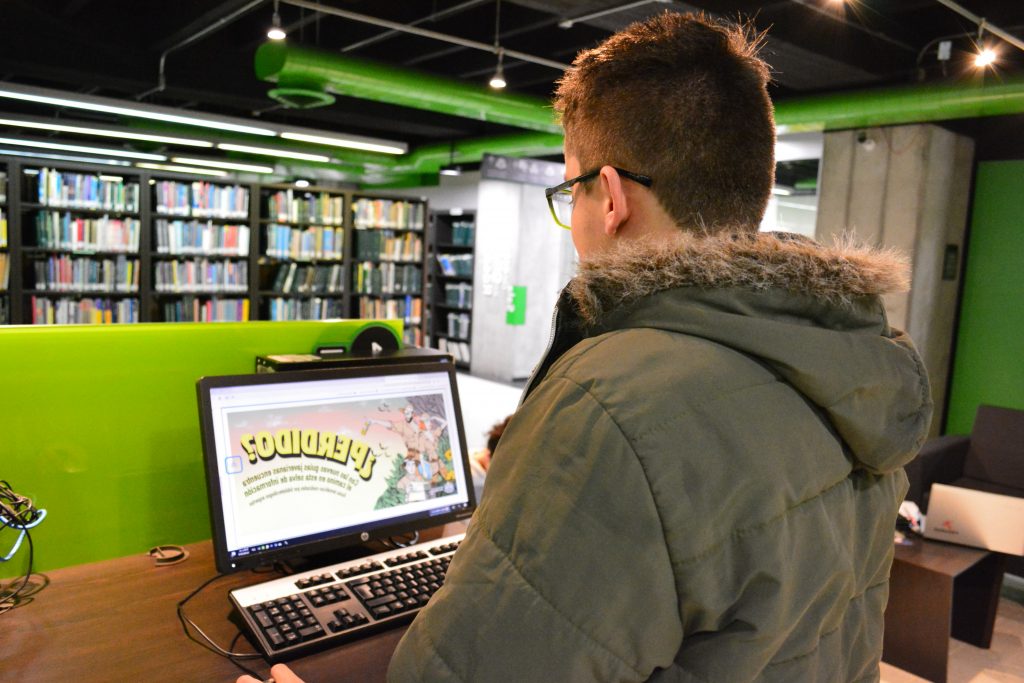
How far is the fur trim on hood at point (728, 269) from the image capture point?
741 millimetres

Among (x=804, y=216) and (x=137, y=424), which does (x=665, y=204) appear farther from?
(x=804, y=216)

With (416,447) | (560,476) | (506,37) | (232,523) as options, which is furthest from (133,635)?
(506,37)

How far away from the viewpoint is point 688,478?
656 mm

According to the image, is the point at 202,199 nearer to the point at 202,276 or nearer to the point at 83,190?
the point at 202,276

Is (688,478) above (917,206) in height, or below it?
below

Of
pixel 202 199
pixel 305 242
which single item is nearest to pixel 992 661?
pixel 305 242

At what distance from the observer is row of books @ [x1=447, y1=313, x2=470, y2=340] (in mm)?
10172

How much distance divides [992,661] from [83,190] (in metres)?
6.47

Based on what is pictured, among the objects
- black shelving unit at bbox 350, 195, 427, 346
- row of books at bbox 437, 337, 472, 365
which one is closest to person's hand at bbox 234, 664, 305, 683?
black shelving unit at bbox 350, 195, 427, 346

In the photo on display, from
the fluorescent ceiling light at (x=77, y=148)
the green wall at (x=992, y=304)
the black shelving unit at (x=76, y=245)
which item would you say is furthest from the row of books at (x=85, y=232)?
the green wall at (x=992, y=304)

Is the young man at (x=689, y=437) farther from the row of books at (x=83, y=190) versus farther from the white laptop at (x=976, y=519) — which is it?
the row of books at (x=83, y=190)

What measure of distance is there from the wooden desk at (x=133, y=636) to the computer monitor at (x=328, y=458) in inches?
4.8

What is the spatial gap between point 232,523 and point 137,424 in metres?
0.41

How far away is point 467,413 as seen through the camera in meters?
7.55
